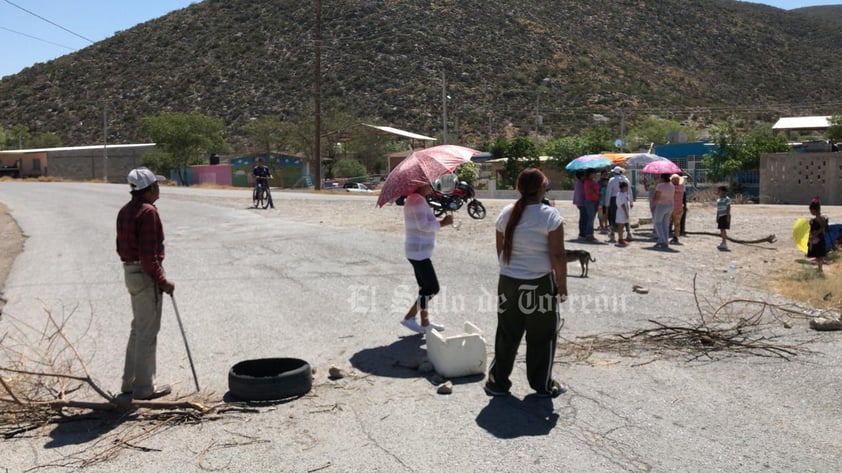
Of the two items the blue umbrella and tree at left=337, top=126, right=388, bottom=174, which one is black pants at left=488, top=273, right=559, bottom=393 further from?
tree at left=337, top=126, right=388, bottom=174

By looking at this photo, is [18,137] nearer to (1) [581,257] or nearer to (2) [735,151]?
(2) [735,151]

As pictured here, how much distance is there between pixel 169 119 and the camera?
59.7 m

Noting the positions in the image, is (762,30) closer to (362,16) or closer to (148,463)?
(362,16)

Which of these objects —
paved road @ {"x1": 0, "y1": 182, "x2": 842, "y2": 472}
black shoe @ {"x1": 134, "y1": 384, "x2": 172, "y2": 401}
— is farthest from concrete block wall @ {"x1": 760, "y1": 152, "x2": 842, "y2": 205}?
black shoe @ {"x1": 134, "y1": 384, "x2": 172, "y2": 401}

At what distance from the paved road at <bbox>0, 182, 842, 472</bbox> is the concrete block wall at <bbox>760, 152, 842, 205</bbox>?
23.1 metres

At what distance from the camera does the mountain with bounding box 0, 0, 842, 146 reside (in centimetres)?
6519

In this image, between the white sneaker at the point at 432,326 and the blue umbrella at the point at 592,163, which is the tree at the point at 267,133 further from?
the white sneaker at the point at 432,326

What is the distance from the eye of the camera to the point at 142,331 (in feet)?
19.3

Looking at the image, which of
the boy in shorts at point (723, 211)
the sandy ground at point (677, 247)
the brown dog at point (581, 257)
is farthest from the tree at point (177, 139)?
the brown dog at point (581, 257)

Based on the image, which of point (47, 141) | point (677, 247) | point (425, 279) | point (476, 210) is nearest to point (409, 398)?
point (425, 279)

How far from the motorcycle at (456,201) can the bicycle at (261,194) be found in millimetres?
6081

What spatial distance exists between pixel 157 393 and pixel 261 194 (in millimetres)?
19176

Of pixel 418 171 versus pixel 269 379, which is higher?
pixel 418 171

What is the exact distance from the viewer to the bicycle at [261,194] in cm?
2442
